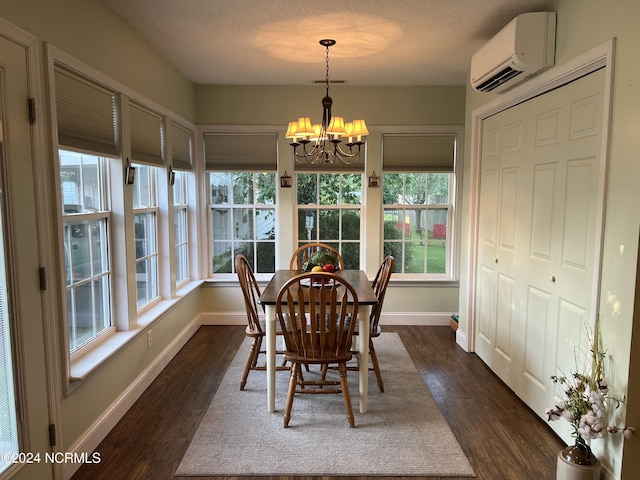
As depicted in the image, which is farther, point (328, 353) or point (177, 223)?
point (177, 223)

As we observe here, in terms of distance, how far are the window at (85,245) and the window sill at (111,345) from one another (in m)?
0.08

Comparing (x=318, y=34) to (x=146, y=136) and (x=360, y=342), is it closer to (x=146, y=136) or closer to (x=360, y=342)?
(x=146, y=136)

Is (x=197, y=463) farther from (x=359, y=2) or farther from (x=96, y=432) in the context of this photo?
(x=359, y=2)

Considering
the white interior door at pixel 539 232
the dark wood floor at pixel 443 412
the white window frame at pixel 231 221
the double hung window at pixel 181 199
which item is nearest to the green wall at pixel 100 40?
the double hung window at pixel 181 199

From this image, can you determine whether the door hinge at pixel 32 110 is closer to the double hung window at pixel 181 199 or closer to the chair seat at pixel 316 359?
the chair seat at pixel 316 359

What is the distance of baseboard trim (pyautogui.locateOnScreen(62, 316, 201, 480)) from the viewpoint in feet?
7.48

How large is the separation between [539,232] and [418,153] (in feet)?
7.08

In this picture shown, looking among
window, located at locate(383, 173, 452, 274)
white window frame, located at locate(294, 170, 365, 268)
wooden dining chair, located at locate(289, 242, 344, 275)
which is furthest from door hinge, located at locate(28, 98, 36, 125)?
window, located at locate(383, 173, 452, 274)

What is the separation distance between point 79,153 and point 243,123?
2.38 meters

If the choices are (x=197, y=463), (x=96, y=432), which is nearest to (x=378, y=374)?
(x=197, y=463)

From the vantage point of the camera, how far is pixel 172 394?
3104 millimetres

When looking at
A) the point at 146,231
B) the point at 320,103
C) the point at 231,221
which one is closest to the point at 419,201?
the point at 320,103

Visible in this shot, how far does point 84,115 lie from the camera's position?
2426 mm

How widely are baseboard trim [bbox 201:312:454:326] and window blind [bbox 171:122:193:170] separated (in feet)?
5.33
